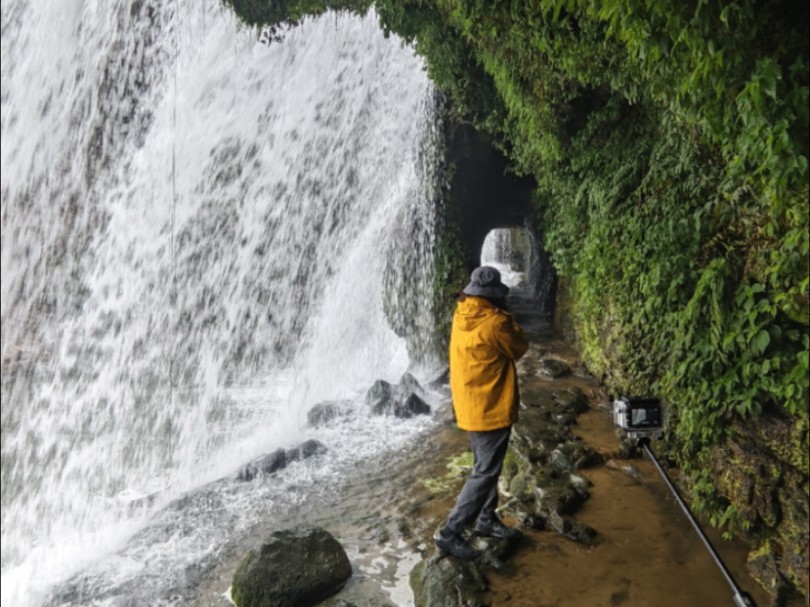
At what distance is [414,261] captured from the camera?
14789 millimetres

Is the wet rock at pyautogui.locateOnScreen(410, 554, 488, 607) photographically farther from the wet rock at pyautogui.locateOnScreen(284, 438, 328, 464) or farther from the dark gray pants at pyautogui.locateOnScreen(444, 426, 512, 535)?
the wet rock at pyautogui.locateOnScreen(284, 438, 328, 464)

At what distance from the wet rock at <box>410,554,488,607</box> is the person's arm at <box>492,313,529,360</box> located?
6.08ft

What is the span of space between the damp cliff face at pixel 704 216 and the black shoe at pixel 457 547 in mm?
2096

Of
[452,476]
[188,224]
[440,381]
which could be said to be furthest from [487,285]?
[188,224]

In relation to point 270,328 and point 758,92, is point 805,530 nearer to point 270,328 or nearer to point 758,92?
point 758,92

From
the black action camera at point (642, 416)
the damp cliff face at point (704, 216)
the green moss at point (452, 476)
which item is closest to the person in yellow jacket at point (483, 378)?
the black action camera at point (642, 416)

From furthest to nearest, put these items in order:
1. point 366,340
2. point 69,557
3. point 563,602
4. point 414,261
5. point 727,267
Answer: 1. point 366,340
2. point 414,261
3. point 69,557
4. point 727,267
5. point 563,602

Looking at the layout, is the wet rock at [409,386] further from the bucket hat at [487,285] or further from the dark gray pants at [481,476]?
the bucket hat at [487,285]

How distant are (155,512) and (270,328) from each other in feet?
39.2

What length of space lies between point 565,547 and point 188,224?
17222 mm

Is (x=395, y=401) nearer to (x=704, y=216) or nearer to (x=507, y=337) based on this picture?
(x=507, y=337)

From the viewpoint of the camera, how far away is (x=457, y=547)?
4.64 metres

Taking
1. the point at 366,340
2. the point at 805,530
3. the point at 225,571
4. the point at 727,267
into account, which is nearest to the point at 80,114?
the point at 366,340

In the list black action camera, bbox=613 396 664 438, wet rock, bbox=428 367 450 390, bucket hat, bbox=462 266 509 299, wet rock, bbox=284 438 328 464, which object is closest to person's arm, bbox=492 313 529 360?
bucket hat, bbox=462 266 509 299
